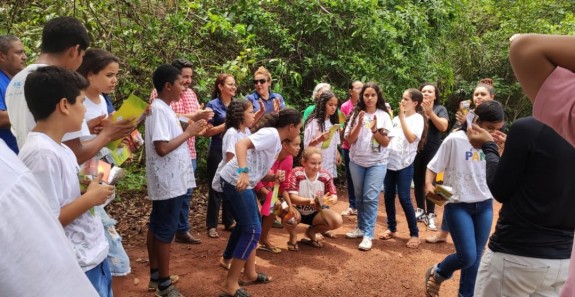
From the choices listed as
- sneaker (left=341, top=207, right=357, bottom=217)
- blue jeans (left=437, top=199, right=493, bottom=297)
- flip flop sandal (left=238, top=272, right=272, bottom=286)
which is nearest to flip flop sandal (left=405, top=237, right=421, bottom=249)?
sneaker (left=341, top=207, right=357, bottom=217)

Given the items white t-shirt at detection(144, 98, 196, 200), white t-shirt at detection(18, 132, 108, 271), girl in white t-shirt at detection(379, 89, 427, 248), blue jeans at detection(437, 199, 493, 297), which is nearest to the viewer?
white t-shirt at detection(18, 132, 108, 271)

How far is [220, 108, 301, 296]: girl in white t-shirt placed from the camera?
438 centimetres

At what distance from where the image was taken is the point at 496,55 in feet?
42.4

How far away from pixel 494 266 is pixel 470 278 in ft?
4.28

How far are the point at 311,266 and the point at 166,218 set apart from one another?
76.6 inches

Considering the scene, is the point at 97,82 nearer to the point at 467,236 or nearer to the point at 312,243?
the point at 467,236

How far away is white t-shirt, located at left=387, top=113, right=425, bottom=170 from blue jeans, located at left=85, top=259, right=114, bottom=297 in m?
4.24

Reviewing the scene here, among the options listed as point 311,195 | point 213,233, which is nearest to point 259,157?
point 311,195

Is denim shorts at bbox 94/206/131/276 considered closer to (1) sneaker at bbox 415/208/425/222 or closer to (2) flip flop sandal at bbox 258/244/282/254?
(2) flip flop sandal at bbox 258/244/282/254

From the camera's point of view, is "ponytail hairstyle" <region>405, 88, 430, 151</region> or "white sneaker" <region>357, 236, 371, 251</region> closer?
"white sneaker" <region>357, 236, 371, 251</region>

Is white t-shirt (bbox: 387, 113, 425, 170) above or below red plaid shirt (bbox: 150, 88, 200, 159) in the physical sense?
below

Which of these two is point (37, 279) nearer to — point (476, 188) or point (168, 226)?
point (168, 226)

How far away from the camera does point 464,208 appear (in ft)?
13.8

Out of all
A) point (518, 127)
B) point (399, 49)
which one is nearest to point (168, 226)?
point (518, 127)
